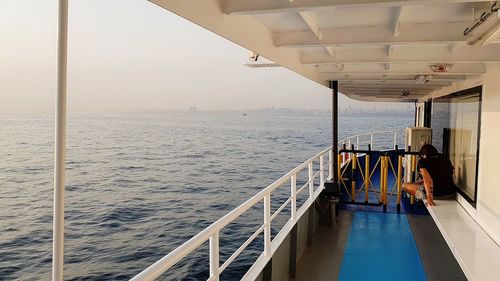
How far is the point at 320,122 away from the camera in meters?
59.5

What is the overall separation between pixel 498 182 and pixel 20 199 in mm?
13690

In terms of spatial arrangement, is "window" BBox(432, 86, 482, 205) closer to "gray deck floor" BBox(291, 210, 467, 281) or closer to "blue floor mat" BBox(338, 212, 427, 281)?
"gray deck floor" BBox(291, 210, 467, 281)

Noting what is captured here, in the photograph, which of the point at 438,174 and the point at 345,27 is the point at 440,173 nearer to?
the point at 438,174

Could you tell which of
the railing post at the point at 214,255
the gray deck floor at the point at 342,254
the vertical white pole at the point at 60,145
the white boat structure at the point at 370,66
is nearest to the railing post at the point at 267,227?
the white boat structure at the point at 370,66

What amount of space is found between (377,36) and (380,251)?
2.40 meters

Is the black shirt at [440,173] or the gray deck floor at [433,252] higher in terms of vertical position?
the black shirt at [440,173]

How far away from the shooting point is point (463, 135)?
4551 millimetres

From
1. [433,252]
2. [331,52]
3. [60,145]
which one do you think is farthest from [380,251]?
[60,145]

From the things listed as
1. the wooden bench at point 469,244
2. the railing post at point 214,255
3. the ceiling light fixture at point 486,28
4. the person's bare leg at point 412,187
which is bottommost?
the wooden bench at point 469,244

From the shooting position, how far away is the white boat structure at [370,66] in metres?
1.62

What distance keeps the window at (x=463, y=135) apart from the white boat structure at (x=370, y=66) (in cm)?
2

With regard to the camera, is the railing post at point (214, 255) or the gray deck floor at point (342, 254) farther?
the gray deck floor at point (342, 254)

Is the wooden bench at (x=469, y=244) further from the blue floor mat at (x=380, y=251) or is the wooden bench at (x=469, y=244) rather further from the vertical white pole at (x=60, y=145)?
the vertical white pole at (x=60, y=145)

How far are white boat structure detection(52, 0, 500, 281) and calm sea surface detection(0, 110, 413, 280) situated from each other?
854 millimetres
